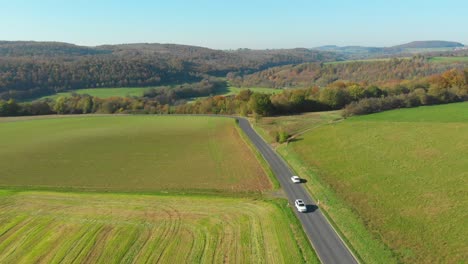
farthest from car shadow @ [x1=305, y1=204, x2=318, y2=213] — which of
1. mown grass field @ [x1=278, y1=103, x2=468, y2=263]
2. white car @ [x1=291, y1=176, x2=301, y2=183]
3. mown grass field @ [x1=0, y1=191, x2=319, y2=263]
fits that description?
white car @ [x1=291, y1=176, x2=301, y2=183]

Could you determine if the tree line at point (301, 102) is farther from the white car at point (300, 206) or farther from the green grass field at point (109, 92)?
the white car at point (300, 206)

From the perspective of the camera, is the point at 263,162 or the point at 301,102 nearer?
the point at 263,162

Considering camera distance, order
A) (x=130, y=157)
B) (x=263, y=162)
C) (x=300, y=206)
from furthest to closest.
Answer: (x=130, y=157) → (x=263, y=162) → (x=300, y=206)

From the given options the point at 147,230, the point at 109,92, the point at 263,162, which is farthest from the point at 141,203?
the point at 109,92

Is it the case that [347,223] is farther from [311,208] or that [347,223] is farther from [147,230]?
[147,230]

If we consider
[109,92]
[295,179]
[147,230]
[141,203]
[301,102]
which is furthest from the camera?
[109,92]

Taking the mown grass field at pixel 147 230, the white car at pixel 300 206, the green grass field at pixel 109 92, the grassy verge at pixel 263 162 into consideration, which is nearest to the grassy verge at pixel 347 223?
the white car at pixel 300 206
